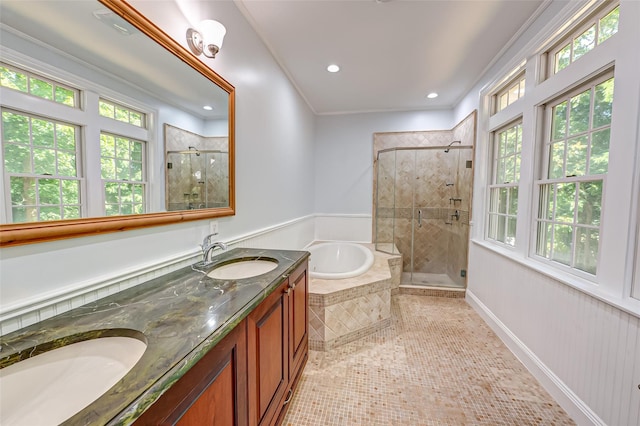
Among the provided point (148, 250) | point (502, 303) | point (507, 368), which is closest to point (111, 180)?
point (148, 250)

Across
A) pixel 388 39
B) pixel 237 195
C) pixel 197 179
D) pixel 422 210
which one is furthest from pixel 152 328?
pixel 422 210

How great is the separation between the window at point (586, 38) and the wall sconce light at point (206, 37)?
217 centimetres

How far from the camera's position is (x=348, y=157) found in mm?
4121

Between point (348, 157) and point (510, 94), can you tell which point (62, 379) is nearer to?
point (510, 94)

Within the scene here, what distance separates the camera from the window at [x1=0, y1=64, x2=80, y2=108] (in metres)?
0.67

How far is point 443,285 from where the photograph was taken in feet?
11.0

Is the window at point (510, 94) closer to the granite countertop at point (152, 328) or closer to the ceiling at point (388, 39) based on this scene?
the ceiling at point (388, 39)

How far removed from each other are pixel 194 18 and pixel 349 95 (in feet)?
7.83

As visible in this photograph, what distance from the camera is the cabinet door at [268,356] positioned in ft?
3.23

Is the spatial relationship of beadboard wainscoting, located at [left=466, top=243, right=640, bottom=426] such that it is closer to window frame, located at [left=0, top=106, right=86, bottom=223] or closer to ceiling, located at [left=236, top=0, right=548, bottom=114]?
ceiling, located at [left=236, top=0, right=548, bottom=114]

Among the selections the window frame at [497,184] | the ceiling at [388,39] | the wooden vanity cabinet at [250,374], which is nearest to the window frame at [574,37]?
the ceiling at [388,39]

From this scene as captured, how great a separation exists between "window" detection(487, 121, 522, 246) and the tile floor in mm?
988

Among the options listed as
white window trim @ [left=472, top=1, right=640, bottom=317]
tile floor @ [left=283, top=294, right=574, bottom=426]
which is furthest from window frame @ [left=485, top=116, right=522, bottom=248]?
tile floor @ [left=283, top=294, right=574, bottom=426]

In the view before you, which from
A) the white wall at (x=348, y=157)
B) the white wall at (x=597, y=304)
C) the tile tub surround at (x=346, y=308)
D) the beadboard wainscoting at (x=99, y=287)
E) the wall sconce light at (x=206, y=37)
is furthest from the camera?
the white wall at (x=348, y=157)
